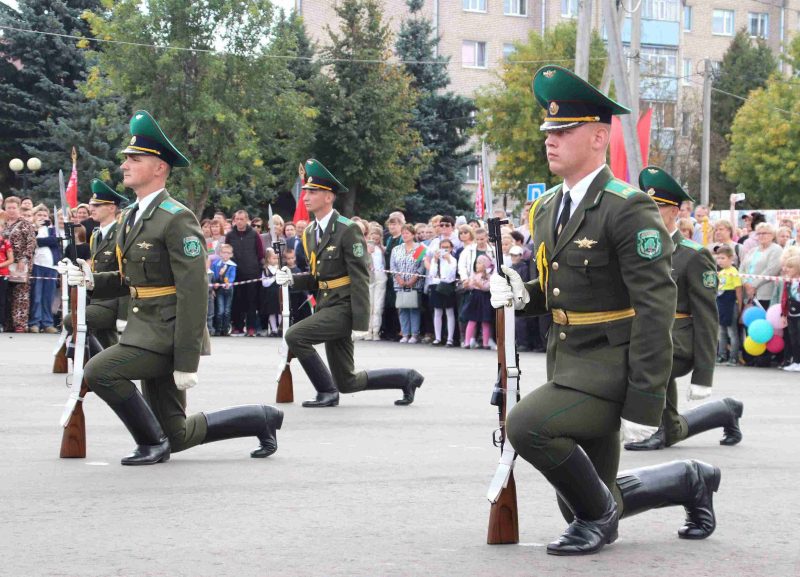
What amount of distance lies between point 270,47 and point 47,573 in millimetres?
35519

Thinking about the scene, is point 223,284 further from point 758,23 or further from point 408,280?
point 758,23

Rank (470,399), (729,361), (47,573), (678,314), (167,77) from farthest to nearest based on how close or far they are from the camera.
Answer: (167,77), (729,361), (470,399), (678,314), (47,573)

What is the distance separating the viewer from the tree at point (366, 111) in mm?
49062

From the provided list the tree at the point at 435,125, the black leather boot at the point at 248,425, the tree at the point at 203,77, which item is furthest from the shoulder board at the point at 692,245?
the tree at the point at 435,125

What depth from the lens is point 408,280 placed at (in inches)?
896

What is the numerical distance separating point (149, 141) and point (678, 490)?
3983 millimetres

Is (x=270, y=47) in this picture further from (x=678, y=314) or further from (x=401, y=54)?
(x=678, y=314)

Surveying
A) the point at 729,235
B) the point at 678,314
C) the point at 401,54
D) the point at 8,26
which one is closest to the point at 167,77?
the point at 8,26

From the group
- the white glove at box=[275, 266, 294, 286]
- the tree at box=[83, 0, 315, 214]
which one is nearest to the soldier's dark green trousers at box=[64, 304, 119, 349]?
the white glove at box=[275, 266, 294, 286]

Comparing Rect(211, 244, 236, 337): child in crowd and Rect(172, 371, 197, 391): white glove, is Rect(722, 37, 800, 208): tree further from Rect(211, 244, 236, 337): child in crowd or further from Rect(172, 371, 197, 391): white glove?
Rect(172, 371, 197, 391): white glove

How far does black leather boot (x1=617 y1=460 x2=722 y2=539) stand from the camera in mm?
6188

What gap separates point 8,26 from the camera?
46500mm

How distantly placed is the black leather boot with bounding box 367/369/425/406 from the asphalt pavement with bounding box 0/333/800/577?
135 mm

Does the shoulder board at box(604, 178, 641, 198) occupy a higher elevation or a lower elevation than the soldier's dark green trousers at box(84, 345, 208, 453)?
higher
